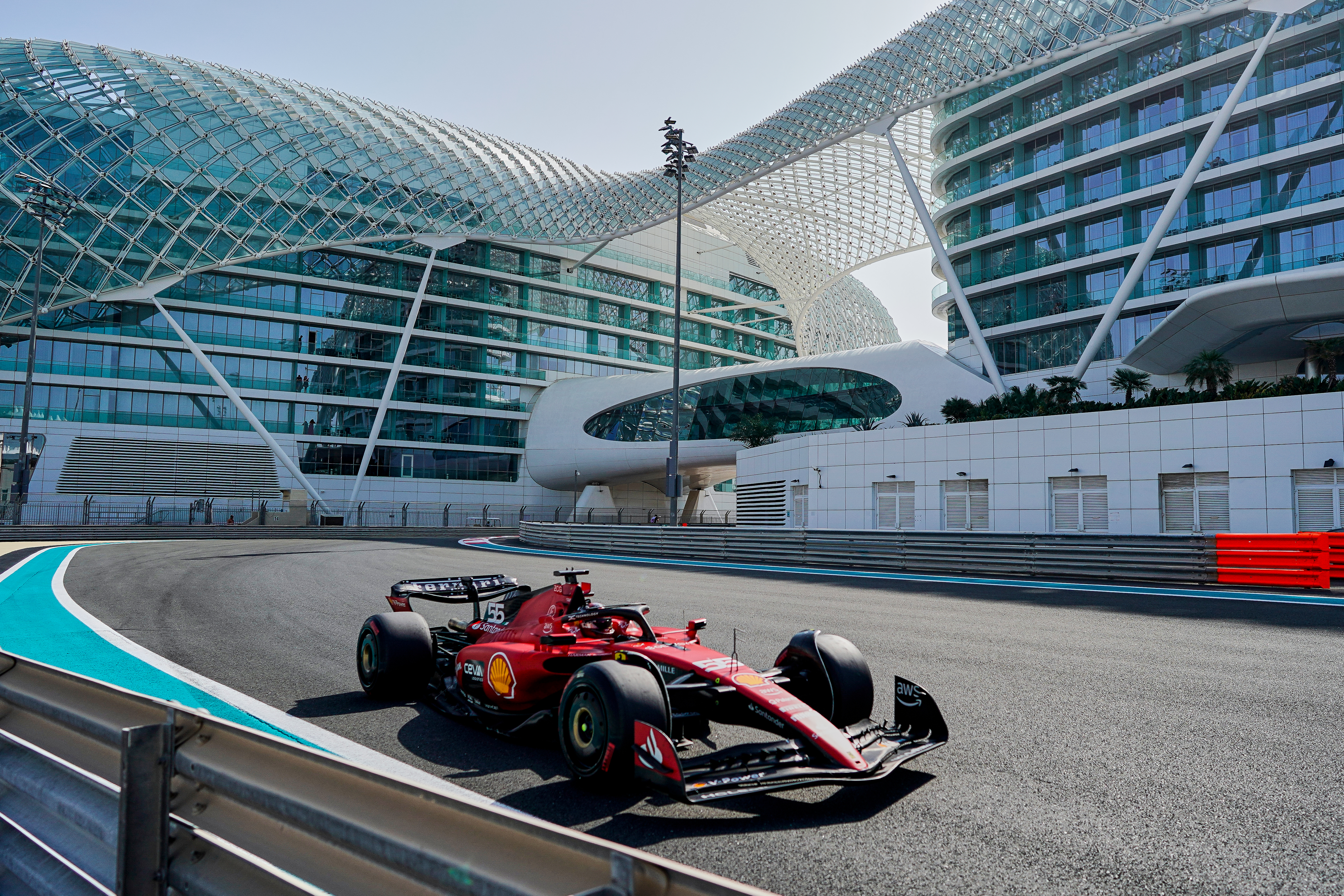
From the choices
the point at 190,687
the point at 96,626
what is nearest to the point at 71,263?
the point at 96,626

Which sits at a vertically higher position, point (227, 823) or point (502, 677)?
point (227, 823)

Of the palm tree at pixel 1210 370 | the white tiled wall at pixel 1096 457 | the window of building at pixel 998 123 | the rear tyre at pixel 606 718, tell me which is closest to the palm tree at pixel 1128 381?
the palm tree at pixel 1210 370

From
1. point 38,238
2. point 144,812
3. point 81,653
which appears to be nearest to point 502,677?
point 144,812

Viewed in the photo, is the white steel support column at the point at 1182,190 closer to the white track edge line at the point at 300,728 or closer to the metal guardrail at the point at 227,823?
the white track edge line at the point at 300,728

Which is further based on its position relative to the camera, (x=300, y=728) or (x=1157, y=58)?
(x=1157, y=58)

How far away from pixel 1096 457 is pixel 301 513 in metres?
46.6

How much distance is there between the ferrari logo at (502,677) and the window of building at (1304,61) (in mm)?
40186

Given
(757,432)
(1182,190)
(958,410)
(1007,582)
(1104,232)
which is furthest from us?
(757,432)

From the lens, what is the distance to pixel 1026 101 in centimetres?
4306

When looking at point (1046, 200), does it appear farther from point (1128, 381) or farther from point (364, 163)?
point (364, 163)

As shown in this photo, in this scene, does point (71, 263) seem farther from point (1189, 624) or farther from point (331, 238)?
point (1189, 624)

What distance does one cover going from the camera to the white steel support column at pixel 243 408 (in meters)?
52.5

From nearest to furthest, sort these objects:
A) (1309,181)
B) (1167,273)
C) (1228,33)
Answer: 1. (1309,181)
2. (1228,33)
3. (1167,273)

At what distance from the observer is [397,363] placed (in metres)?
59.2
